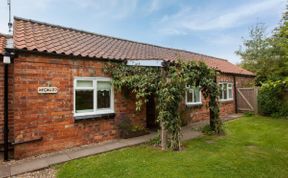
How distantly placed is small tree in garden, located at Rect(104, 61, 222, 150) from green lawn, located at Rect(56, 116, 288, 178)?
0.85 meters

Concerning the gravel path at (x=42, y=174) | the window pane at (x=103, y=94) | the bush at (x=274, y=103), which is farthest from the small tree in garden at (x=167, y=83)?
the bush at (x=274, y=103)

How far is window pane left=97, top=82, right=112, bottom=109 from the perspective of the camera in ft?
26.5

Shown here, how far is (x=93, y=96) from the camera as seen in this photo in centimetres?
791

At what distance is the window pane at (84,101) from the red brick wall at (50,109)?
330 mm

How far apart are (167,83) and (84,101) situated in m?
3.17

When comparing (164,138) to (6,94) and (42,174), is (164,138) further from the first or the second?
(6,94)

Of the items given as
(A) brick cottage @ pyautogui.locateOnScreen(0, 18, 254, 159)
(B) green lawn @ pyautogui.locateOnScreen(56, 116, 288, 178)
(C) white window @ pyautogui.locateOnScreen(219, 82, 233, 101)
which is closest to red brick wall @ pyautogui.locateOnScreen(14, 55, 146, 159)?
(A) brick cottage @ pyautogui.locateOnScreen(0, 18, 254, 159)

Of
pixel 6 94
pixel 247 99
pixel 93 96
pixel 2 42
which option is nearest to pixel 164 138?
pixel 93 96

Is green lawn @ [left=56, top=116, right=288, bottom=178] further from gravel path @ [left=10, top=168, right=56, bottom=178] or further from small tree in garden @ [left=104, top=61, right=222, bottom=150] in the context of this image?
small tree in garden @ [left=104, top=61, right=222, bottom=150]

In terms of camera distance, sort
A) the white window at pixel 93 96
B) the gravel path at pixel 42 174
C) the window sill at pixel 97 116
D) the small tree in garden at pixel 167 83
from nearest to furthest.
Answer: the gravel path at pixel 42 174
the small tree in garden at pixel 167 83
the window sill at pixel 97 116
the white window at pixel 93 96

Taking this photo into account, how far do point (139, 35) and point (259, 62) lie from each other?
524 inches

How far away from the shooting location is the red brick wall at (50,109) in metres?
6.16

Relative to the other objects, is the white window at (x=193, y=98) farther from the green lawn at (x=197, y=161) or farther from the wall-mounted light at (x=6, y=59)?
the wall-mounted light at (x=6, y=59)

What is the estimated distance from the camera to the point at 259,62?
878 inches
